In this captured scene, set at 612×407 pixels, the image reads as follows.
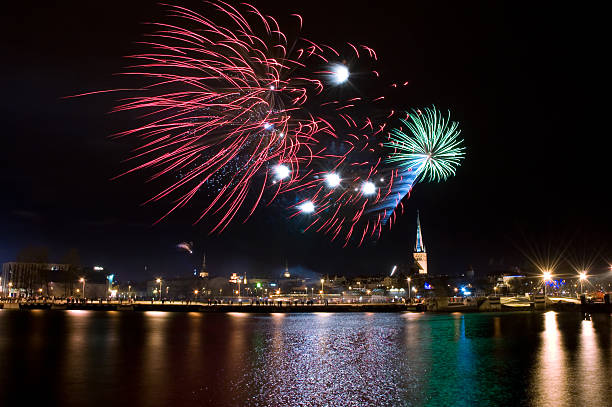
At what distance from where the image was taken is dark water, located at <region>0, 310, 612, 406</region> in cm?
1488

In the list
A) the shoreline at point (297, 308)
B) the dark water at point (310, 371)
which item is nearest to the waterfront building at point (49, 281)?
the shoreline at point (297, 308)

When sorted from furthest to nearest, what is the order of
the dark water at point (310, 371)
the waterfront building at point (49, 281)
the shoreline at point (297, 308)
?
the waterfront building at point (49, 281), the shoreline at point (297, 308), the dark water at point (310, 371)

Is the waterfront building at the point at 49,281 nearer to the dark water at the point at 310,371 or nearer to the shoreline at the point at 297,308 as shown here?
the shoreline at the point at 297,308

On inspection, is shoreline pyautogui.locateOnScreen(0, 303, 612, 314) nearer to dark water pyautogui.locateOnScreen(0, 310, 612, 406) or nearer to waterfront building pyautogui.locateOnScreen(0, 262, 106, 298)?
waterfront building pyautogui.locateOnScreen(0, 262, 106, 298)

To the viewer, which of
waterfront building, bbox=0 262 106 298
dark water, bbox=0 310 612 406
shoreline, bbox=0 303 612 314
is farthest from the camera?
waterfront building, bbox=0 262 106 298

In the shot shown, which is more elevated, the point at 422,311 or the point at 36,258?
the point at 36,258

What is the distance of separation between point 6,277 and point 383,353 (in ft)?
667

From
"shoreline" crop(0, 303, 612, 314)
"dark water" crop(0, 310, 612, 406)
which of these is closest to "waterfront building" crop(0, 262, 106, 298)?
"shoreline" crop(0, 303, 612, 314)

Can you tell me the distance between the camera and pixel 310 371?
19297 millimetres

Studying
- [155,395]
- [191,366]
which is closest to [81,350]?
[191,366]

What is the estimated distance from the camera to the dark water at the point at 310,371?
14.9 metres

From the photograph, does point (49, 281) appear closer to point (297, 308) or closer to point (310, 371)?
point (297, 308)

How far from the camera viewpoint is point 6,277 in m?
189

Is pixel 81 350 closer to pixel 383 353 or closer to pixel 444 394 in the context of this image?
pixel 383 353
